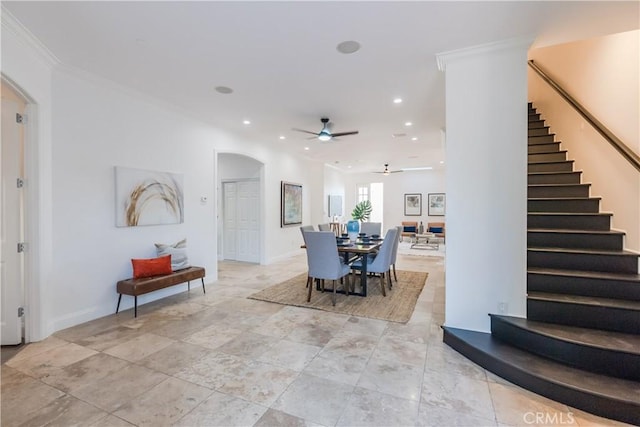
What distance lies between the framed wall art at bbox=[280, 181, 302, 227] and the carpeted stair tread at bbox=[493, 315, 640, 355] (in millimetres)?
5815

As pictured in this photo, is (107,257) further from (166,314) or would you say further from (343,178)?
(343,178)

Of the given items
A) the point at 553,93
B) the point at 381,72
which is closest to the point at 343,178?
the point at 553,93

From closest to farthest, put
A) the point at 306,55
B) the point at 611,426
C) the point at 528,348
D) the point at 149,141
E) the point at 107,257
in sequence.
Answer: the point at 611,426 → the point at 528,348 → the point at 306,55 → the point at 107,257 → the point at 149,141

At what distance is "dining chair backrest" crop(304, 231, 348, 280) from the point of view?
3.95 m

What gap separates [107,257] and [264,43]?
3.23 m

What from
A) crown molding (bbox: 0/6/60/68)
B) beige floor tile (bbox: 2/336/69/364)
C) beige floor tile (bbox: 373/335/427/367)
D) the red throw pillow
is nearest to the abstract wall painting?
the red throw pillow

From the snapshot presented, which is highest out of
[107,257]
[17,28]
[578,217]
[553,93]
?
[553,93]

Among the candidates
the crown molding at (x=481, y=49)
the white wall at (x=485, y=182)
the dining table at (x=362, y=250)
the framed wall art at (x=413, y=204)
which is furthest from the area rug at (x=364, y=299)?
the framed wall art at (x=413, y=204)

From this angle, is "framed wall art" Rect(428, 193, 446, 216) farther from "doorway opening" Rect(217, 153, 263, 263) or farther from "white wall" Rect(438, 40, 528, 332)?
"white wall" Rect(438, 40, 528, 332)

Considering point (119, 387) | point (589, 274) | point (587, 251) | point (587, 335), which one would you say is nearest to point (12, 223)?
point (119, 387)

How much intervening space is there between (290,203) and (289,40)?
5.46m

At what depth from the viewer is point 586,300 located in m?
2.54

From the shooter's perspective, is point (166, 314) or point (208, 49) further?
point (166, 314)

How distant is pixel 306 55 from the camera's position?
296 centimetres
